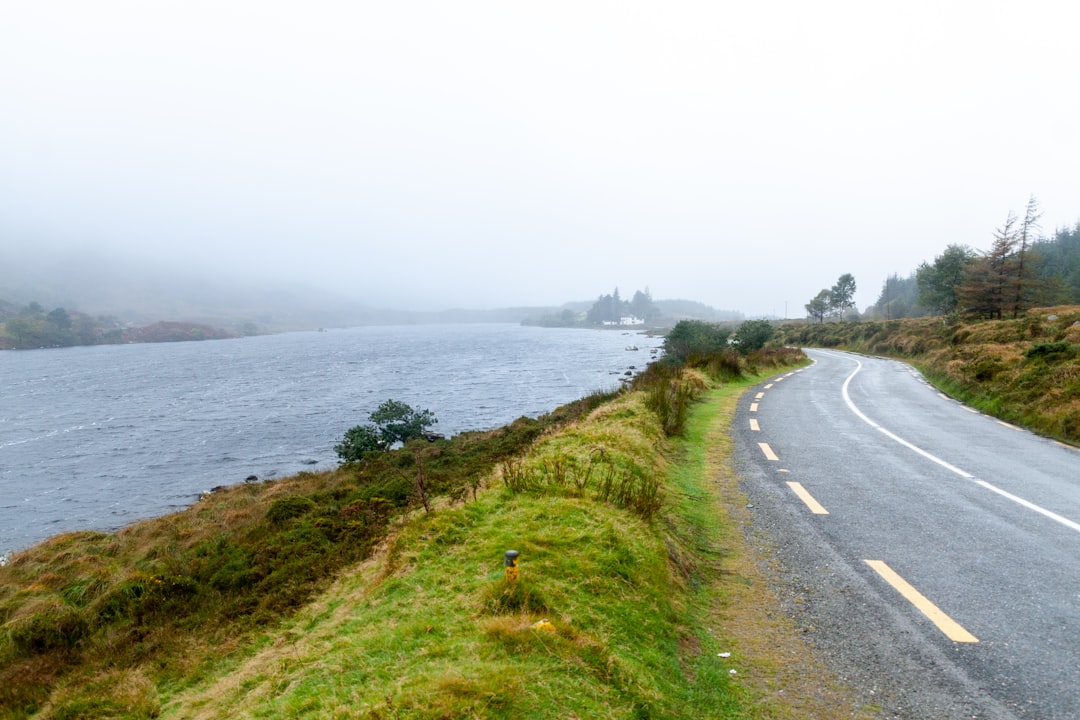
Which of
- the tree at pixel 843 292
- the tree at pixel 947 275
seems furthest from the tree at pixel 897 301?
the tree at pixel 947 275

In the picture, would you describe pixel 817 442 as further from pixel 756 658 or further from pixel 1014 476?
pixel 756 658

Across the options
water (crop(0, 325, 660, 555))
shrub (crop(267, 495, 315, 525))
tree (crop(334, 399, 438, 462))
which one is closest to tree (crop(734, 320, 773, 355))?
water (crop(0, 325, 660, 555))

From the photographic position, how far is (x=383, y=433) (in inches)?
1077

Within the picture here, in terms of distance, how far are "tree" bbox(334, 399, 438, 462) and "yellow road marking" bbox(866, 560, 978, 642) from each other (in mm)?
22044

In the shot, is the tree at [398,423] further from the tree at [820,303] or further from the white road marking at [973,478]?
the tree at [820,303]

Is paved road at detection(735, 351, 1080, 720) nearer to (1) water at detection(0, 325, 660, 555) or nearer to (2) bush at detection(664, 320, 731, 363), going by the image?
(1) water at detection(0, 325, 660, 555)

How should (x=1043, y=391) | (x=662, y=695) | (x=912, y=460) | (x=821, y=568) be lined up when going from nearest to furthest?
(x=662, y=695)
(x=821, y=568)
(x=912, y=460)
(x=1043, y=391)

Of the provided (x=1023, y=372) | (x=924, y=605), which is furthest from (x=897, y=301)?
(x=924, y=605)

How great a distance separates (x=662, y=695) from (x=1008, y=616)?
3291 mm

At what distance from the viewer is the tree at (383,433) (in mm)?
25467

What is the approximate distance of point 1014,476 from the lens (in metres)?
8.37

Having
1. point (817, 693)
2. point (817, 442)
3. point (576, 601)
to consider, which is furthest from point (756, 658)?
point (817, 442)

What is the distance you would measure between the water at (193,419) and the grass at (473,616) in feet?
57.0

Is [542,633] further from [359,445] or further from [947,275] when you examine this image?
[947,275]
